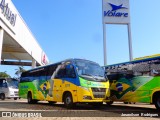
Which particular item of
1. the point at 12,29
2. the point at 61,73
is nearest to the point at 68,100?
the point at 61,73

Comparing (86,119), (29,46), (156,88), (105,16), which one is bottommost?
(86,119)

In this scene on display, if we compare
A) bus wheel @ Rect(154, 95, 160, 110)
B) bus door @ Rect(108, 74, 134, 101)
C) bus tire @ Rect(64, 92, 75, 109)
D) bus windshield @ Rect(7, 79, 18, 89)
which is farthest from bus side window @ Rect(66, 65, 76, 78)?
bus windshield @ Rect(7, 79, 18, 89)

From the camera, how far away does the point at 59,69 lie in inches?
576

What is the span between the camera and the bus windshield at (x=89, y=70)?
12721 millimetres

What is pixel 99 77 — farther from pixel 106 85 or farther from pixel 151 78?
pixel 151 78

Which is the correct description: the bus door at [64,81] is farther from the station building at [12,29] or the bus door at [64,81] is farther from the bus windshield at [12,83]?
the bus windshield at [12,83]

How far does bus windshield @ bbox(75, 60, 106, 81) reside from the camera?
12721mm

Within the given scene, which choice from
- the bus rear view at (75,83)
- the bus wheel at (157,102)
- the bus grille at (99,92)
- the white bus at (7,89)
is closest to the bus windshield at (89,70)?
the bus rear view at (75,83)

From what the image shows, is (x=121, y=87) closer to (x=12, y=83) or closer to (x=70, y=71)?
(x=70, y=71)

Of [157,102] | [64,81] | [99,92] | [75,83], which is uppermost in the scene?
[64,81]

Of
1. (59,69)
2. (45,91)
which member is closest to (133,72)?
(59,69)

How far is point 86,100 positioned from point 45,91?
489 cm

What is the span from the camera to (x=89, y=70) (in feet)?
42.9

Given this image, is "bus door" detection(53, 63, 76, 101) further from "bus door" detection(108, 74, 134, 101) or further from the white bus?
the white bus
